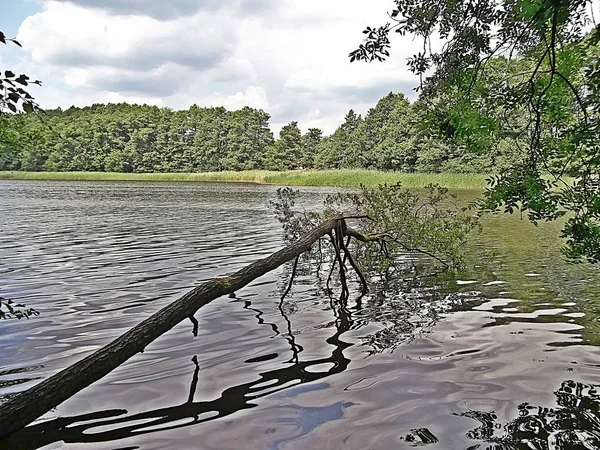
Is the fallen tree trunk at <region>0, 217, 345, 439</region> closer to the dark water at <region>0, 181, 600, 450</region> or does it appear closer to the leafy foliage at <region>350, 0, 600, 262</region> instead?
the dark water at <region>0, 181, 600, 450</region>

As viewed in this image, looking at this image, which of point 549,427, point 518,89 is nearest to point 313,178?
point 518,89

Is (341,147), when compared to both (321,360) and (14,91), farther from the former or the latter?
(14,91)

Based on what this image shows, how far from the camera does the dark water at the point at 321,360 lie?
4.16 metres

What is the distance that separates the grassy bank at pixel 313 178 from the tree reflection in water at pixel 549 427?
33860 mm

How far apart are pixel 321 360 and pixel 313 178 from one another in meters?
47.6

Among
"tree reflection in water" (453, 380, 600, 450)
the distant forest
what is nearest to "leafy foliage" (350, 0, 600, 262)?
"tree reflection in water" (453, 380, 600, 450)

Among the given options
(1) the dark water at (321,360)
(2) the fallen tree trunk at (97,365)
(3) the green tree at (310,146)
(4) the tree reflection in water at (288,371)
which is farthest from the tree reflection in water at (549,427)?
(3) the green tree at (310,146)

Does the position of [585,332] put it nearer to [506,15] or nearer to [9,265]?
[506,15]

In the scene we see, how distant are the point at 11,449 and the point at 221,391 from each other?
69.0 inches

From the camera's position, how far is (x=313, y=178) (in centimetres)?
5297

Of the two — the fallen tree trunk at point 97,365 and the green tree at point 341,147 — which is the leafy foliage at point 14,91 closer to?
the fallen tree trunk at point 97,365

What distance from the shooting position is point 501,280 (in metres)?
9.97

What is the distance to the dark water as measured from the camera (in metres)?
4.16

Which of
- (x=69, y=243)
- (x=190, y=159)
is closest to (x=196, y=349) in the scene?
(x=69, y=243)
